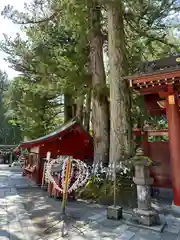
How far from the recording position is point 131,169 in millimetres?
6977

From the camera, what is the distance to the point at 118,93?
776cm

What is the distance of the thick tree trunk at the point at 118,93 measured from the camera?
742 centimetres

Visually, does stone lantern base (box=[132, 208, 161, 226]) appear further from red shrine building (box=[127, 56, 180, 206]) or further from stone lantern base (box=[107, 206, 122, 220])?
red shrine building (box=[127, 56, 180, 206])

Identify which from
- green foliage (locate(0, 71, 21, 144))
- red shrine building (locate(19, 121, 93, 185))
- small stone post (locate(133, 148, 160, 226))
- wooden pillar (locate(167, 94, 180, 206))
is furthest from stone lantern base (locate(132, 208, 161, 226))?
green foliage (locate(0, 71, 21, 144))

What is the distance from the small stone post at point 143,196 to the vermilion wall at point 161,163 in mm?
3184

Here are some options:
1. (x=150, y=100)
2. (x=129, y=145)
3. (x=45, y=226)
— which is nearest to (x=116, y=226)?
(x=45, y=226)

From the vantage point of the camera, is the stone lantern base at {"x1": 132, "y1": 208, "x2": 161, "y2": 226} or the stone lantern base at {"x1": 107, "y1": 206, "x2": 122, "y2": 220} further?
the stone lantern base at {"x1": 107, "y1": 206, "x2": 122, "y2": 220}

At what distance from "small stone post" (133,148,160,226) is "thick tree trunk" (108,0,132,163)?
2504 millimetres

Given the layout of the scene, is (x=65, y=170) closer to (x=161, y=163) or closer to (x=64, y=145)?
(x=161, y=163)

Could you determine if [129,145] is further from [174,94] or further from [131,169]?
[174,94]

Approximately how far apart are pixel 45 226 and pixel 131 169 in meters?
3.31

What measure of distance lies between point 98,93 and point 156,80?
3650 mm

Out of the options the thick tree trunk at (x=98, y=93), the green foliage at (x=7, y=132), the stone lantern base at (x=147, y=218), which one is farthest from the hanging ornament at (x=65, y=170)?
the green foliage at (x=7, y=132)

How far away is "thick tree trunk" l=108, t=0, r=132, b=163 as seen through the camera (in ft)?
24.3
